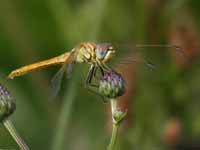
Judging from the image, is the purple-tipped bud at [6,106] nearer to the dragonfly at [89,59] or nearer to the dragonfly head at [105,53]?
the dragonfly at [89,59]

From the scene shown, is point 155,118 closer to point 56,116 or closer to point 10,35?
point 56,116

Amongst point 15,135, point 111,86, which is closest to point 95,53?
point 111,86

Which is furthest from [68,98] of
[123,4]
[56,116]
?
[123,4]

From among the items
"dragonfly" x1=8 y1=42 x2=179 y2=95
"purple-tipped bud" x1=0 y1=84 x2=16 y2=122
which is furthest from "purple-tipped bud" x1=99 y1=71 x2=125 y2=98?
"purple-tipped bud" x1=0 y1=84 x2=16 y2=122

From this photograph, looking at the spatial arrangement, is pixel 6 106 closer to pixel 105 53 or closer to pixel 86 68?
pixel 105 53

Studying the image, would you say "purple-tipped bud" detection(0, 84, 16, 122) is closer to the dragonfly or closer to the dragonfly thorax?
the dragonfly

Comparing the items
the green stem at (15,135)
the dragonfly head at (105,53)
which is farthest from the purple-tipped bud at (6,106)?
the dragonfly head at (105,53)
